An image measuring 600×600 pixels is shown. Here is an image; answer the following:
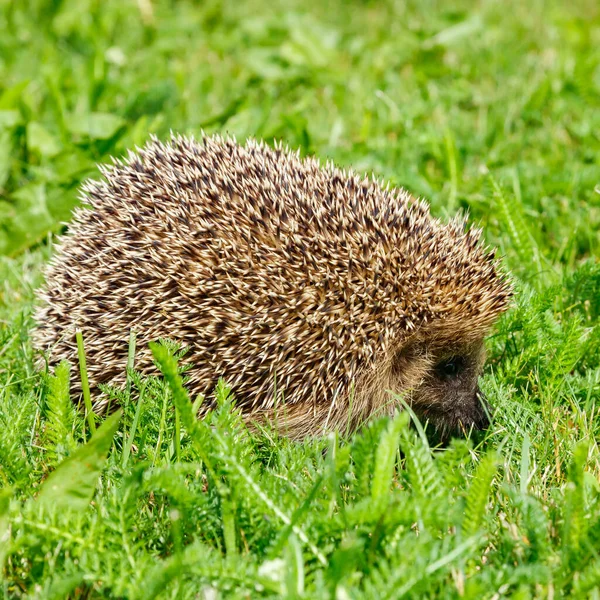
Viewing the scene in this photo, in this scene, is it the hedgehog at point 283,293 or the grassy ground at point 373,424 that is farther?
the hedgehog at point 283,293

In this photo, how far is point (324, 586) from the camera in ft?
9.49

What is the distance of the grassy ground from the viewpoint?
306 centimetres

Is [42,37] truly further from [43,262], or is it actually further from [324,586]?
[324,586]

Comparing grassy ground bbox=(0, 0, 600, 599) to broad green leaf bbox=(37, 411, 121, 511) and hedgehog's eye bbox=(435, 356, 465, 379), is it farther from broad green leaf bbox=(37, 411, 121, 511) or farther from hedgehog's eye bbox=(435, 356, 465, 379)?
hedgehog's eye bbox=(435, 356, 465, 379)

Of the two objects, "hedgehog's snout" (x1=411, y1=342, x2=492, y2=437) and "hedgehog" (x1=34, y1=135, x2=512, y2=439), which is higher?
"hedgehog" (x1=34, y1=135, x2=512, y2=439)

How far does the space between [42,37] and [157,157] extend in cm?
508

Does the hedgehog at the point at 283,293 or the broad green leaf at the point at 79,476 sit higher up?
the hedgehog at the point at 283,293

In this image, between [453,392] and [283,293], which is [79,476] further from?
[453,392]

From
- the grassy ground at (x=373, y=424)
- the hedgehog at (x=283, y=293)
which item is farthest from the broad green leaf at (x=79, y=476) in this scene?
Result: the hedgehog at (x=283, y=293)

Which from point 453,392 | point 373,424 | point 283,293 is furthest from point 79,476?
point 453,392

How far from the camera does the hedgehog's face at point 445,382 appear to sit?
14.3 ft

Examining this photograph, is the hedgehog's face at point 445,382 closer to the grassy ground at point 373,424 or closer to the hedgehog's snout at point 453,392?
the hedgehog's snout at point 453,392

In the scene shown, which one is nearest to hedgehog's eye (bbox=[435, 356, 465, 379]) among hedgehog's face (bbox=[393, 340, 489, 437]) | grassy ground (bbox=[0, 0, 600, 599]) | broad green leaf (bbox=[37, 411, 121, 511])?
hedgehog's face (bbox=[393, 340, 489, 437])

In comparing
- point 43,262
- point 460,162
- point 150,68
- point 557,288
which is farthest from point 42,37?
point 557,288
